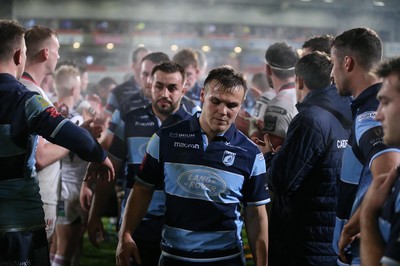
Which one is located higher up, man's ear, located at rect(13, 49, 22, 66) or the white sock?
man's ear, located at rect(13, 49, 22, 66)

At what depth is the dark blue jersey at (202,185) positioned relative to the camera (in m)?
3.37

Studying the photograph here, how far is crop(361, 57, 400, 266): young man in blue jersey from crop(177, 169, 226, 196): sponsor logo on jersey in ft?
3.86

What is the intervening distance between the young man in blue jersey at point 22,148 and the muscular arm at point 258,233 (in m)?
0.91

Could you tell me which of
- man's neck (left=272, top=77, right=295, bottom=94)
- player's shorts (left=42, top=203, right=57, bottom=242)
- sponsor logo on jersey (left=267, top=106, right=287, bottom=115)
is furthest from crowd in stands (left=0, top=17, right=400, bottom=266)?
man's neck (left=272, top=77, right=295, bottom=94)

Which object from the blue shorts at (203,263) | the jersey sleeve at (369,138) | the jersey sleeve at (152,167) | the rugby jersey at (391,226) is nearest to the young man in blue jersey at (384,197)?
the rugby jersey at (391,226)

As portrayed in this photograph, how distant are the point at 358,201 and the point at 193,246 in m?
0.93

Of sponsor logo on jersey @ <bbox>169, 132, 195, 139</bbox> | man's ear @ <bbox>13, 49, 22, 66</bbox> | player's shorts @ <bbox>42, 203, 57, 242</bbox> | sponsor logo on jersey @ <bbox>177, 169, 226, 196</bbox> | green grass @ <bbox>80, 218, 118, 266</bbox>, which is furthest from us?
green grass @ <bbox>80, 218, 118, 266</bbox>

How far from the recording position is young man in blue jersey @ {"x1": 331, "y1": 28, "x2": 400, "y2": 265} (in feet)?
9.61

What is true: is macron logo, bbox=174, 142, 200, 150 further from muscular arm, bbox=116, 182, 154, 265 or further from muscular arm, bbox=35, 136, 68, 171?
muscular arm, bbox=35, 136, 68, 171

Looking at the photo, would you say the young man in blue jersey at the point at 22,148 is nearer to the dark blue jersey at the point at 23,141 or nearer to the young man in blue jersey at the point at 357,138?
the dark blue jersey at the point at 23,141

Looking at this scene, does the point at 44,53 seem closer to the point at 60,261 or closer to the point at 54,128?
the point at 54,128

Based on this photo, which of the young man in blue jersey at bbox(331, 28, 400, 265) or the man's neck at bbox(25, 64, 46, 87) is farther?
the man's neck at bbox(25, 64, 46, 87)

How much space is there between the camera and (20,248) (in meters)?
3.56

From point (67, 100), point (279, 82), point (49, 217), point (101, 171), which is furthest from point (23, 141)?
point (67, 100)
